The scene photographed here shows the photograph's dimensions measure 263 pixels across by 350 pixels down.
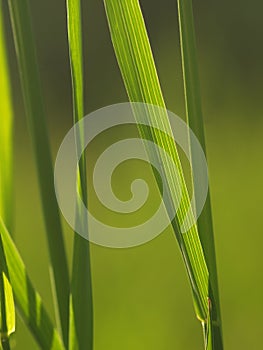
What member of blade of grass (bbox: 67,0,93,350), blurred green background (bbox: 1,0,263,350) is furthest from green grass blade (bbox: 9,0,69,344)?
blurred green background (bbox: 1,0,263,350)

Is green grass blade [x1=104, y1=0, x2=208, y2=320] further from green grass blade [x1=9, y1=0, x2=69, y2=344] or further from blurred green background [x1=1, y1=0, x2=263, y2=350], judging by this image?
blurred green background [x1=1, y1=0, x2=263, y2=350]

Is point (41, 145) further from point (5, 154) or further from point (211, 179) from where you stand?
point (211, 179)

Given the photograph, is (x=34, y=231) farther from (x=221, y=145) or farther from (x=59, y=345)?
(x=59, y=345)

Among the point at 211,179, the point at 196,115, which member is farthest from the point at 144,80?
the point at 211,179

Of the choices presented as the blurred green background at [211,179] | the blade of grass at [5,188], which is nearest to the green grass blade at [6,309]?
the blade of grass at [5,188]

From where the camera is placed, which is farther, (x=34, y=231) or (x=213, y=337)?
(x=34, y=231)

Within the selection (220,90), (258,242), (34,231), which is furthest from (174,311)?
(220,90)
